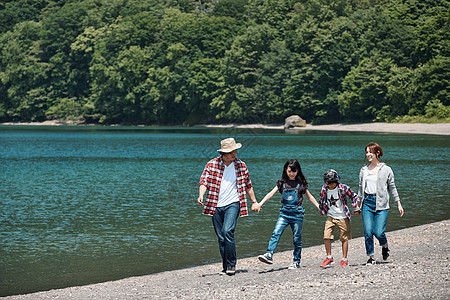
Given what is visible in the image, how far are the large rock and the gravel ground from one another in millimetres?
83115

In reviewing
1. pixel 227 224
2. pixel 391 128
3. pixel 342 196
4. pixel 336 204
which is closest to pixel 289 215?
pixel 336 204

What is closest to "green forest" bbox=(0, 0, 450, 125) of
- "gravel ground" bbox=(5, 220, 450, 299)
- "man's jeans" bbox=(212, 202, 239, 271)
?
"gravel ground" bbox=(5, 220, 450, 299)

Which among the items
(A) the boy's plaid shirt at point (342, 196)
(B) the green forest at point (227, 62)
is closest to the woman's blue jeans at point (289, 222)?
(A) the boy's plaid shirt at point (342, 196)

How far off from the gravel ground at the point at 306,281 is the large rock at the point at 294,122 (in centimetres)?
A: 8311

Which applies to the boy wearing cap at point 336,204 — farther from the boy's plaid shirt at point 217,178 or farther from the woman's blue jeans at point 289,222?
the boy's plaid shirt at point 217,178

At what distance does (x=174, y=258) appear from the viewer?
44.2 ft

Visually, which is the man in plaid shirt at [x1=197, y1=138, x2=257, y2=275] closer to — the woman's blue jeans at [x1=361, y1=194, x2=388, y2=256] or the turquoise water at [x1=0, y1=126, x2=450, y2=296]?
the woman's blue jeans at [x1=361, y1=194, x2=388, y2=256]

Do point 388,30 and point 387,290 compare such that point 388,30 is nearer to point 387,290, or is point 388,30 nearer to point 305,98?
point 305,98

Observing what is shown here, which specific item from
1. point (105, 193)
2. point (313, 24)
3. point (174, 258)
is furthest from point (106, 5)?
point (174, 258)

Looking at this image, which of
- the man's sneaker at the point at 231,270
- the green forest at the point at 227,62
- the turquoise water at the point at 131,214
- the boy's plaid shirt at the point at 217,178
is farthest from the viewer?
the green forest at the point at 227,62

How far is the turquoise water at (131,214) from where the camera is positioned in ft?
42.9

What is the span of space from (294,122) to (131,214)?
253ft

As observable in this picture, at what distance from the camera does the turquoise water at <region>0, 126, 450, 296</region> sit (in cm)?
1307

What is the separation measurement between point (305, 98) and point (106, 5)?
205ft
